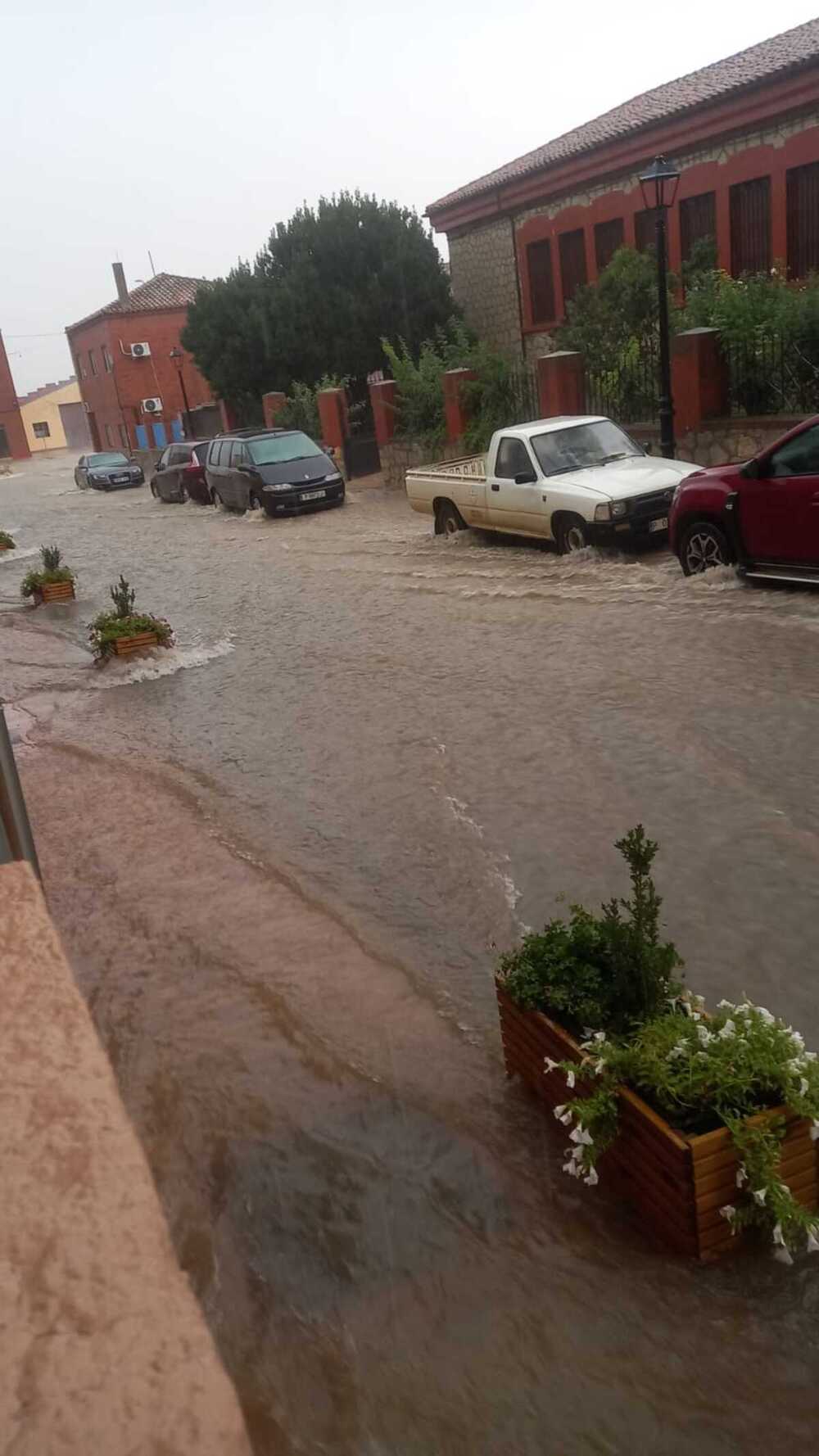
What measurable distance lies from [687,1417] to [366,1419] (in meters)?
0.78

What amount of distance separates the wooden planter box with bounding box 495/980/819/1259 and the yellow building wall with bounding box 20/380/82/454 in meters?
88.4

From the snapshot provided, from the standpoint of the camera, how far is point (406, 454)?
2594cm

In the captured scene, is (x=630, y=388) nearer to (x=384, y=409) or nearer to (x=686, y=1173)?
(x=384, y=409)

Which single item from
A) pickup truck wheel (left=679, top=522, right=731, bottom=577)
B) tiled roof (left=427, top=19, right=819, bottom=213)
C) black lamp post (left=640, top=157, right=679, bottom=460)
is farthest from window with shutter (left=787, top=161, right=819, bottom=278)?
pickup truck wheel (left=679, top=522, right=731, bottom=577)

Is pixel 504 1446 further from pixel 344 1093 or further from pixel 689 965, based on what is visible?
pixel 689 965

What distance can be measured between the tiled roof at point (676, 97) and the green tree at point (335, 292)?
6.72 ft

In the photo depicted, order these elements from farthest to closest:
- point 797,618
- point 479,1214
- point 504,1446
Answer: point 797,618
point 479,1214
point 504,1446

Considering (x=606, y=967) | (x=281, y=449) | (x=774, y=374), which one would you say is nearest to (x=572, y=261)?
(x=281, y=449)

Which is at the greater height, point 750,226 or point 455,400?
point 750,226

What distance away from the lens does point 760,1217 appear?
3336mm

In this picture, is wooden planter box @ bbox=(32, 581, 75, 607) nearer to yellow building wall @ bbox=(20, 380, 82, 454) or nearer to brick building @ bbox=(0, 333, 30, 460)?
brick building @ bbox=(0, 333, 30, 460)

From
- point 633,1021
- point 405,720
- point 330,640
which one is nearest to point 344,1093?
point 633,1021

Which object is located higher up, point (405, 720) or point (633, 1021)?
point (633, 1021)

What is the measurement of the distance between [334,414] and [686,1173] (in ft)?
91.0
